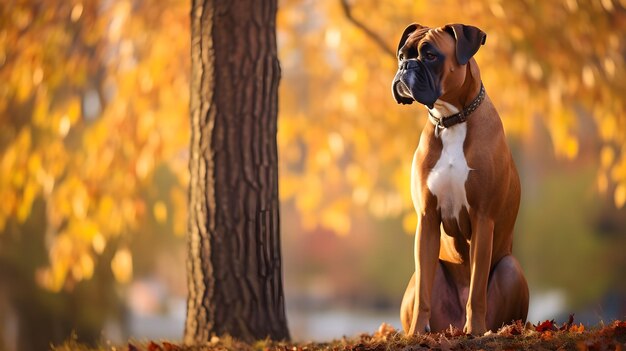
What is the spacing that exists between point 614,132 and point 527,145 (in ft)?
35.3

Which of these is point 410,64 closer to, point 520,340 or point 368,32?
point 520,340

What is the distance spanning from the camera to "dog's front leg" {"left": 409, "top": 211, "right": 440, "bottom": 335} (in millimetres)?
4461

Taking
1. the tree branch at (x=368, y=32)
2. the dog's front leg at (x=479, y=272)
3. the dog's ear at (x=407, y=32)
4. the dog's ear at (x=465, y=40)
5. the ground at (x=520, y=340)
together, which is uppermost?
the tree branch at (x=368, y=32)

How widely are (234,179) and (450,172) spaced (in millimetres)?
1855

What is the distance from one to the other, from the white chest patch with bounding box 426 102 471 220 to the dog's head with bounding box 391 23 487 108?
0.24 meters

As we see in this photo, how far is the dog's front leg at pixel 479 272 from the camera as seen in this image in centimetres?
429

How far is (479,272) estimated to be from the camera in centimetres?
430

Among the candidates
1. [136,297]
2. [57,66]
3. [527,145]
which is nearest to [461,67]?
[57,66]

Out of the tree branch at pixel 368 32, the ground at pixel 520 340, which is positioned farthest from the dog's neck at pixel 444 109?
the tree branch at pixel 368 32

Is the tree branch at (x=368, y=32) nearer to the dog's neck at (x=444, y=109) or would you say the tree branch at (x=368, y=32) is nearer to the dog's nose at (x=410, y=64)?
the dog's neck at (x=444, y=109)

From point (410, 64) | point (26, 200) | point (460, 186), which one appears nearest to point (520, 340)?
point (460, 186)

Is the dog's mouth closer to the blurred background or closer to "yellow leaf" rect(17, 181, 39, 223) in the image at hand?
the blurred background

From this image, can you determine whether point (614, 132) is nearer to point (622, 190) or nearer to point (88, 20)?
point (622, 190)

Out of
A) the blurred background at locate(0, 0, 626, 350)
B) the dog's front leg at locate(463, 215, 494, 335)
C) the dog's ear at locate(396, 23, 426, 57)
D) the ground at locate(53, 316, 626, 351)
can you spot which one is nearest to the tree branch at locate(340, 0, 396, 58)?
the blurred background at locate(0, 0, 626, 350)
